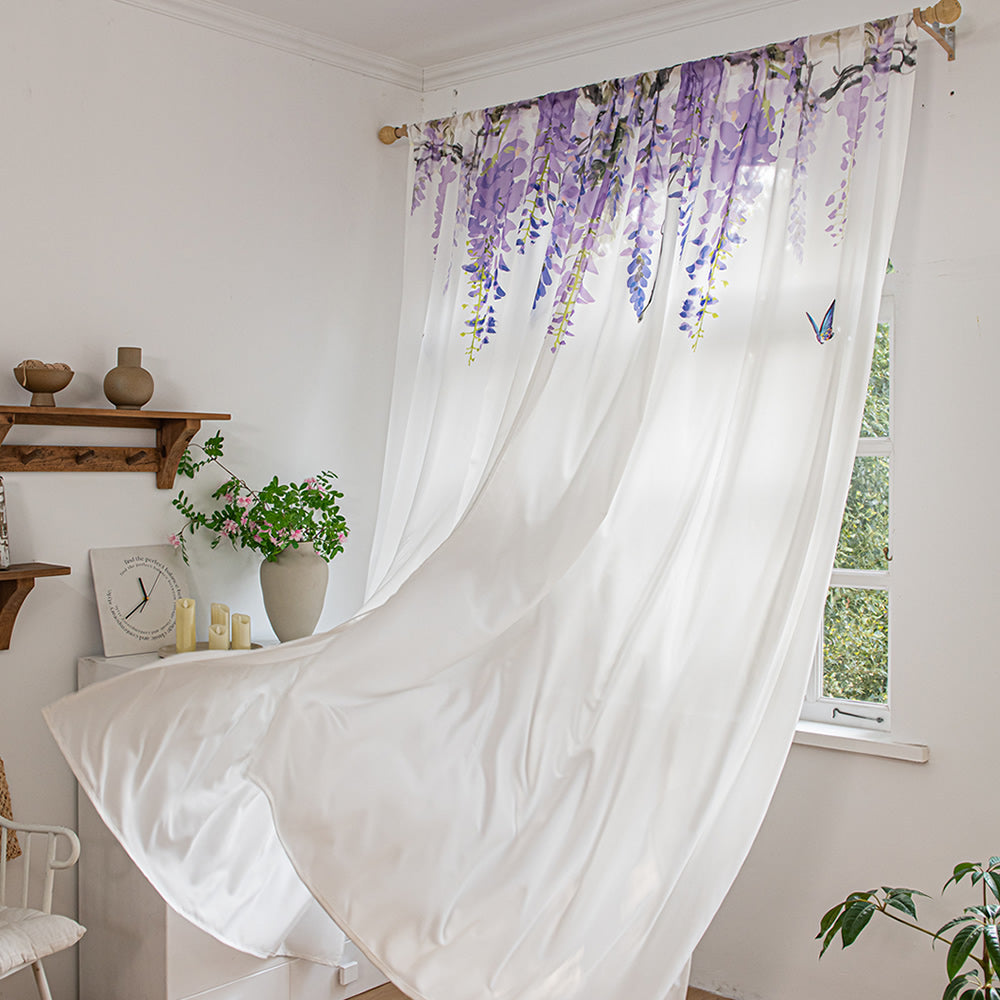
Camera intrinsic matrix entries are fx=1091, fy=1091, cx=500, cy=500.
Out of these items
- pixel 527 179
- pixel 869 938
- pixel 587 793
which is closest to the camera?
pixel 587 793

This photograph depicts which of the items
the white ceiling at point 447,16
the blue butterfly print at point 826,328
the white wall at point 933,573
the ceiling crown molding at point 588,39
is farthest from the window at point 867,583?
the white ceiling at point 447,16

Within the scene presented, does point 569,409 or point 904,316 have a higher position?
point 904,316

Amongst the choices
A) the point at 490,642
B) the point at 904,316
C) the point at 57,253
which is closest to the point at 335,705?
the point at 490,642

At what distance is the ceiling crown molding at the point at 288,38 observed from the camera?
9.57 ft

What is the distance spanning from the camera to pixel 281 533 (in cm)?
295

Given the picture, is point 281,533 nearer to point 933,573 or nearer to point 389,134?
point 389,134

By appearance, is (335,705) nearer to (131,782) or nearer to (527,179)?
(131,782)

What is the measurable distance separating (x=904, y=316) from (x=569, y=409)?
831 millimetres

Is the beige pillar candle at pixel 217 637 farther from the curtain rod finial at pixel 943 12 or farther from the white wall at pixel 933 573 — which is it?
the curtain rod finial at pixel 943 12

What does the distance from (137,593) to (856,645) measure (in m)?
1.87

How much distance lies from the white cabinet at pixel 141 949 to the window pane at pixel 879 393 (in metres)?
1.92

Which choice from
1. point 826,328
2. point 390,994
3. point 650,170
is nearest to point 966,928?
point 826,328

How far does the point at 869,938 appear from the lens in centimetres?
263

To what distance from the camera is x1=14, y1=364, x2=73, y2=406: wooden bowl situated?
257 cm
